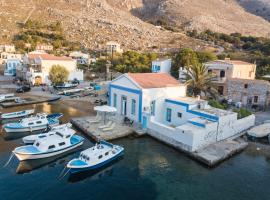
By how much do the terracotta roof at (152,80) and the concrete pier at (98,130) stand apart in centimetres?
535

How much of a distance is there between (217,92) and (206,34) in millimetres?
96412

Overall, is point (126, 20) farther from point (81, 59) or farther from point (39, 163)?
point (39, 163)

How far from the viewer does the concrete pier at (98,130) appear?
25.6m

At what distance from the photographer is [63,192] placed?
16.7m

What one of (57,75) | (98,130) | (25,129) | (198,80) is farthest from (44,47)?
(98,130)

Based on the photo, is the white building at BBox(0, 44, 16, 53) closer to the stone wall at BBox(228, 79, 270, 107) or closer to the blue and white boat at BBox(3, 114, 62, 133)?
the blue and white boat at BBox(3, 114, 62, 133)

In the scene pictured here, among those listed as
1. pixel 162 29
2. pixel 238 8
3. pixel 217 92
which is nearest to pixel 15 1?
pixel 162 29

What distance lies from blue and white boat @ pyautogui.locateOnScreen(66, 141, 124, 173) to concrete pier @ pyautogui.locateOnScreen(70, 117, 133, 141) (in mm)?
3837

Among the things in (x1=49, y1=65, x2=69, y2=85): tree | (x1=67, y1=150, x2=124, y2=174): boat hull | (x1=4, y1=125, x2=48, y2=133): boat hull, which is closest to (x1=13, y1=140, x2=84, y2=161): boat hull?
(x1=67, y1=150, x2=124, y2=174): boat hull

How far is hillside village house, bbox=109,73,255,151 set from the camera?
23328 millimetres

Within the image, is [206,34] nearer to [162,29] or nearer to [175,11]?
[162,29]

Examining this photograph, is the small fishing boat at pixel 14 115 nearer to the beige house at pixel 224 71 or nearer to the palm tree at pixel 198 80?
the palm tree at pixel 198 80

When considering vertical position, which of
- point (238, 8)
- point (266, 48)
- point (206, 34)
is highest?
point (238, 8)

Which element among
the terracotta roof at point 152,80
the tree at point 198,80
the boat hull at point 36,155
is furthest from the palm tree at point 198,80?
the boat hull at point 36,155
